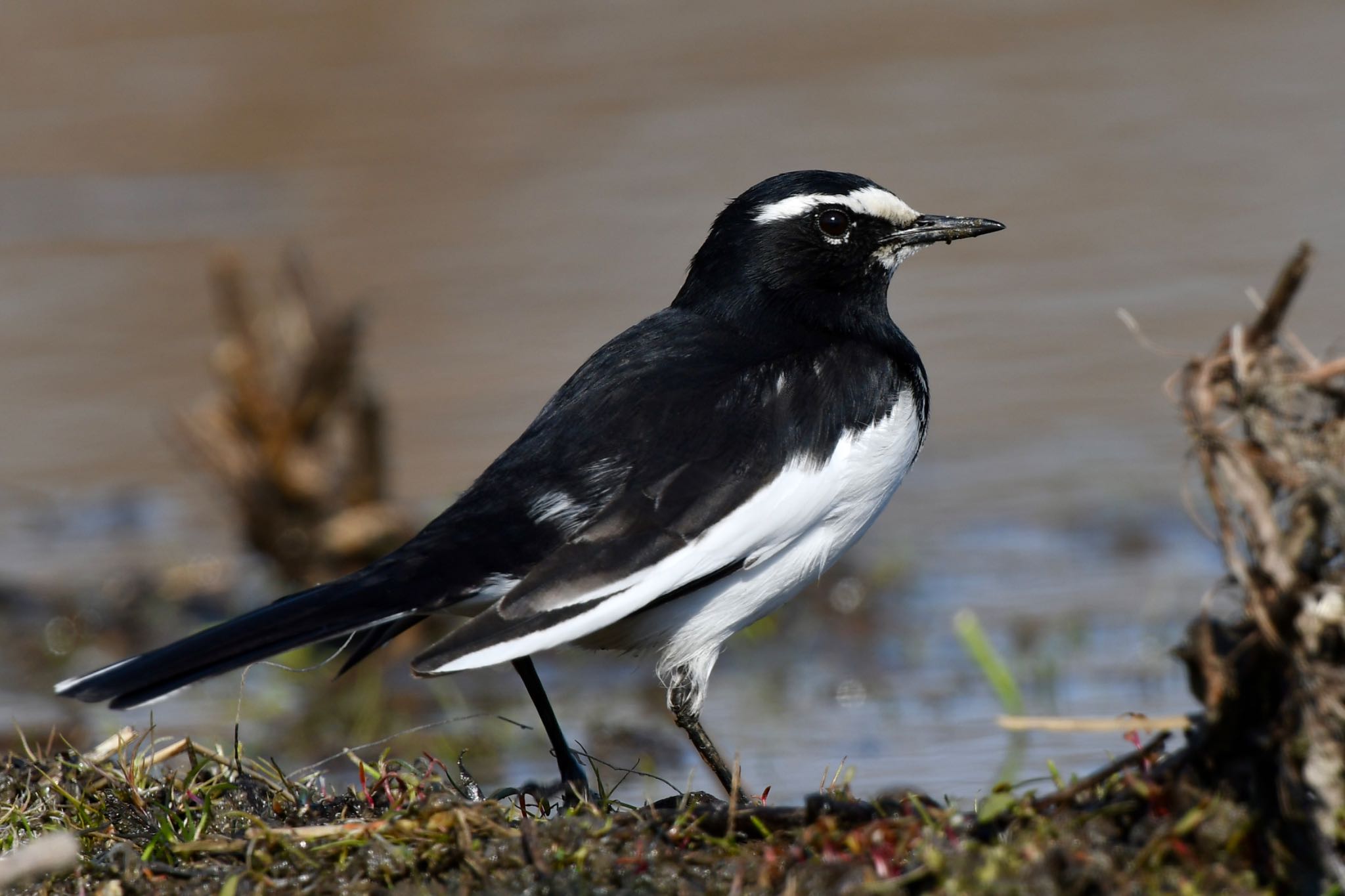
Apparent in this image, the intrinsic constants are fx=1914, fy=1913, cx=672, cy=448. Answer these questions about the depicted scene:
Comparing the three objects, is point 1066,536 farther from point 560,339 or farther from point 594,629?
point 594,629

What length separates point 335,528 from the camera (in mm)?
9117

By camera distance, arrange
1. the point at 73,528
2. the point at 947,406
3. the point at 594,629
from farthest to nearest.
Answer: the point at 947,406, the point at 73,528, the point at 594,629

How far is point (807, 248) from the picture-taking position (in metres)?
5.64

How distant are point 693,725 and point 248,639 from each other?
1.32 meters

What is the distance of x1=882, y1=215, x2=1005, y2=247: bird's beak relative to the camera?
575cm

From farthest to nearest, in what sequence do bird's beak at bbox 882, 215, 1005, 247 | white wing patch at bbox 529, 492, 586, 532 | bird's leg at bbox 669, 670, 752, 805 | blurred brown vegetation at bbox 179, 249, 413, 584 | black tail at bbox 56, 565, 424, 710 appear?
blurred brown vegetation at bbox 179, 249, 413, 584 → bird's beak at bbox 882, 215, 1005, 247 → bird's leg at bbox 669, 670, 752, 805 → white wing patch at bbox 529, 492, 586, 532 → black tail at bbox 56, 565, 424, 710

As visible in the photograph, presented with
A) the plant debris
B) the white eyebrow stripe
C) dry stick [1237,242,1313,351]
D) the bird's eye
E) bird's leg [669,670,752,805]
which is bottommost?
bird's leg [669,670,752,805]

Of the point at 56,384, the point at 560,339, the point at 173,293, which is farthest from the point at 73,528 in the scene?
the point at 173,293

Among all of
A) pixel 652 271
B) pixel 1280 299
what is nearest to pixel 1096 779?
pixel 1280 299

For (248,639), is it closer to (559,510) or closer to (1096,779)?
(559,510)

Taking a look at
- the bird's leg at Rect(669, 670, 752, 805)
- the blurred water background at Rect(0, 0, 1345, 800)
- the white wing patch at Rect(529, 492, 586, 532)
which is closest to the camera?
the white wing patch at Rect(529, 492, 586, 532)

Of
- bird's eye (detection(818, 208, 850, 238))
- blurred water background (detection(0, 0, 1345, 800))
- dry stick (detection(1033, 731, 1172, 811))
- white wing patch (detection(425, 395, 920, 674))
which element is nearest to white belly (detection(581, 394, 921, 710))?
white wing patch (detection(425, 395, 920, 674))

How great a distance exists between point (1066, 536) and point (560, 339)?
15.1 ft

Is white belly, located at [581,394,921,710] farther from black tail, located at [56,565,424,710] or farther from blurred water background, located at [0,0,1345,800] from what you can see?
blurred water background, located at [0,0,1345,800]
